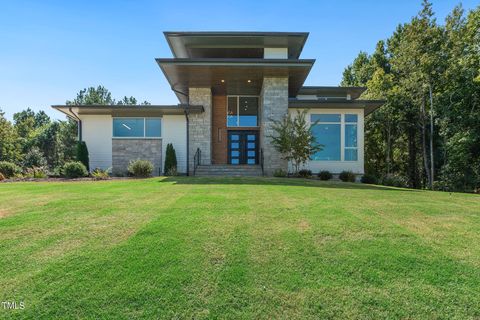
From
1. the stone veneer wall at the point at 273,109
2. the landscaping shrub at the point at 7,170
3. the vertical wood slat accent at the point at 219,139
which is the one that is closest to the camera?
the landscaping shrub at the point at 7,170

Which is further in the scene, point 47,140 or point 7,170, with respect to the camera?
point 47,140

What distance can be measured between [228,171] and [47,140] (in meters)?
41.3

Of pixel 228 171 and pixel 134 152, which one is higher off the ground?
pixel 134 152

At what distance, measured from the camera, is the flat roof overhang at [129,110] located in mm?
17047

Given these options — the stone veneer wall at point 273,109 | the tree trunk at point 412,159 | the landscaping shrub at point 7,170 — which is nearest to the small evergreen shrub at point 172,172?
the stone veneer wall at point 273,109

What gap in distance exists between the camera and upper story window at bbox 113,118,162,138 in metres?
17.6

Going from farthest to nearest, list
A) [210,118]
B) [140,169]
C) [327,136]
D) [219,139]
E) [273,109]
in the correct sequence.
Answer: [219,139] < [210,118] < [327,136] < [273,109] < [140,169]

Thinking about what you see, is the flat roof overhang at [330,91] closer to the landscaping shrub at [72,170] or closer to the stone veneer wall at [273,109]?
the stone veneer wall at [273,109]

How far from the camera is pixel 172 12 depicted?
35.6ft

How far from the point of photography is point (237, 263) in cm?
374

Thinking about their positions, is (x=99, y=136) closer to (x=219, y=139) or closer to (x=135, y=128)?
(x=135, y=128)

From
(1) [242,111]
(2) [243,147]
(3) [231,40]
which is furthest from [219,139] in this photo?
(3) [231,40]

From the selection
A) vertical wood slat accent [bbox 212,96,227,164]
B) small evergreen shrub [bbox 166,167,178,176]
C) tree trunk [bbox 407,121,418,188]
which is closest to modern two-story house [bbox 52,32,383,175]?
vertical wood slat accent [bbox 212,96,227,164]

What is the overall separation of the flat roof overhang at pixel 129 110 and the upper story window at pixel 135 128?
35cm
